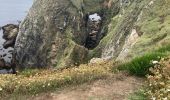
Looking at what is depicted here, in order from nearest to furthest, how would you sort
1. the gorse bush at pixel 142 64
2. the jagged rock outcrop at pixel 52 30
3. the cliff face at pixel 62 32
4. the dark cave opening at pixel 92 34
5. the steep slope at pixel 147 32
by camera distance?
the gorse bush at pixel 142 64 → the steep slope at pixel 147 32 → the cliff face at pixel 62 32 → the jagged rock outcrop at pixel 52 30 → the dark cave opening at pixel 92 34

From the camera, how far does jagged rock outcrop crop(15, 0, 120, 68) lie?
54500 millimetres

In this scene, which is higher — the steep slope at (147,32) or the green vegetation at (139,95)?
the steep slope at (147,32)

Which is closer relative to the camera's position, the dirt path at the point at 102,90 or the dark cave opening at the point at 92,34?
the dirt path at the point at 102,90

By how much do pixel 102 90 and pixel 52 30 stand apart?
43015mm

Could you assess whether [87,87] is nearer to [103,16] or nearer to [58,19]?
[58,19]

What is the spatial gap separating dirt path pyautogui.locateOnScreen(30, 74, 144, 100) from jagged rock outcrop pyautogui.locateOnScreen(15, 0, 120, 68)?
37682 mm

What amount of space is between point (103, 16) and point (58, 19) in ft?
25.6

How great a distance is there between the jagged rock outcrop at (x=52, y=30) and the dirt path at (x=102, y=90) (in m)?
37.7

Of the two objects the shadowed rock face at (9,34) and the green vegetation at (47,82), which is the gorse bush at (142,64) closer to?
the green vegetation at (47,82)

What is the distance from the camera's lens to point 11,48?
7000 cm

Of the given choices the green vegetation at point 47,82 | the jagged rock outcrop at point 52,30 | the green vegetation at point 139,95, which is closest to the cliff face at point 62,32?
the jagged rock outcrop at point 52,30

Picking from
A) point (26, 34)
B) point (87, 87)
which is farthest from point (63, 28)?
point (87, 87)

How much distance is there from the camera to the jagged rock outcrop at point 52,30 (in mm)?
54500

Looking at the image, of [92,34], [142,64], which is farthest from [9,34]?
[142,64]
